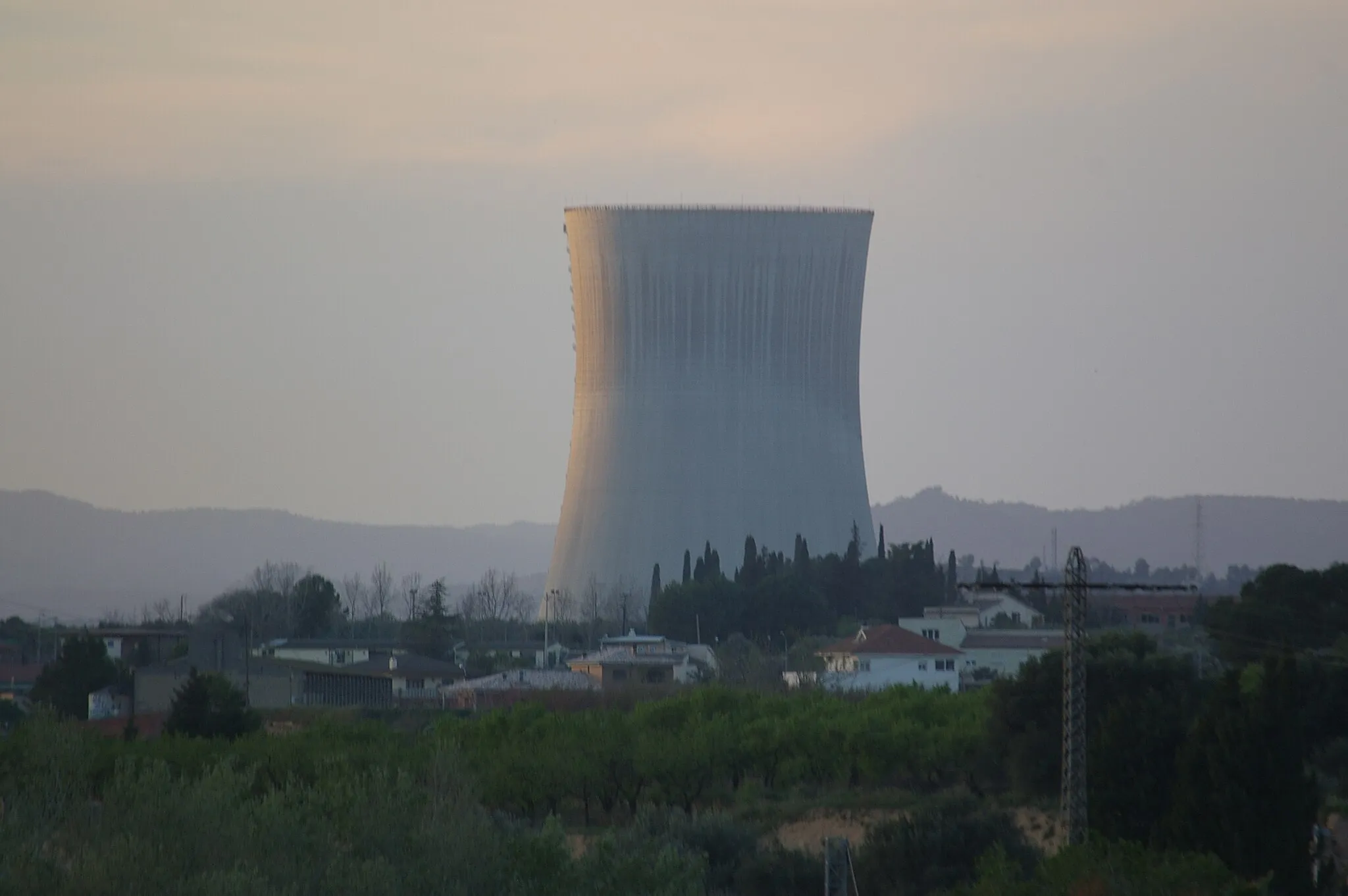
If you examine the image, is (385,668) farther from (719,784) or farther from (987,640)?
(719,784)

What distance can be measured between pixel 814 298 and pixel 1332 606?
348 inches

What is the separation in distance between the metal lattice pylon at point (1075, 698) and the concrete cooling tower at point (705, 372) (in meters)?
18.6

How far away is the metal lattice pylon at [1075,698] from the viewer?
37.0 feet

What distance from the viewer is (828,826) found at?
1925 centimetres

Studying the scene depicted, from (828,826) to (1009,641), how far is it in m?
15.2

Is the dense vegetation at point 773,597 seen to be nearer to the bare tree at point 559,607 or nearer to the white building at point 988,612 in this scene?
the white building at point 988,612

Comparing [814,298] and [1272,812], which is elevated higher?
[814,298]

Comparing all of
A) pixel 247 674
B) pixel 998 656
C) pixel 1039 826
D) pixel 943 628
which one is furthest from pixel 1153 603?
pixel 1039 826

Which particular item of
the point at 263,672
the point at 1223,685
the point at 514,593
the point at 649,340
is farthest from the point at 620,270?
the point at 514,593

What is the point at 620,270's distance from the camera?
29922mm

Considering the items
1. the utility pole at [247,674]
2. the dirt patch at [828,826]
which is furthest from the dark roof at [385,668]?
the dirt patch at [828,826]

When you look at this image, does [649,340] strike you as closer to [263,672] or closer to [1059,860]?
[263,672]

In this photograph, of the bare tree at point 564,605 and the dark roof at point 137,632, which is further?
the bare tree at point 564,605

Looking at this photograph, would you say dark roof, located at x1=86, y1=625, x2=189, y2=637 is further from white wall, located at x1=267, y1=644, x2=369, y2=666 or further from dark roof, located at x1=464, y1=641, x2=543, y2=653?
dark roof, located at x1=464, y1=641, x2=543, y2=653
